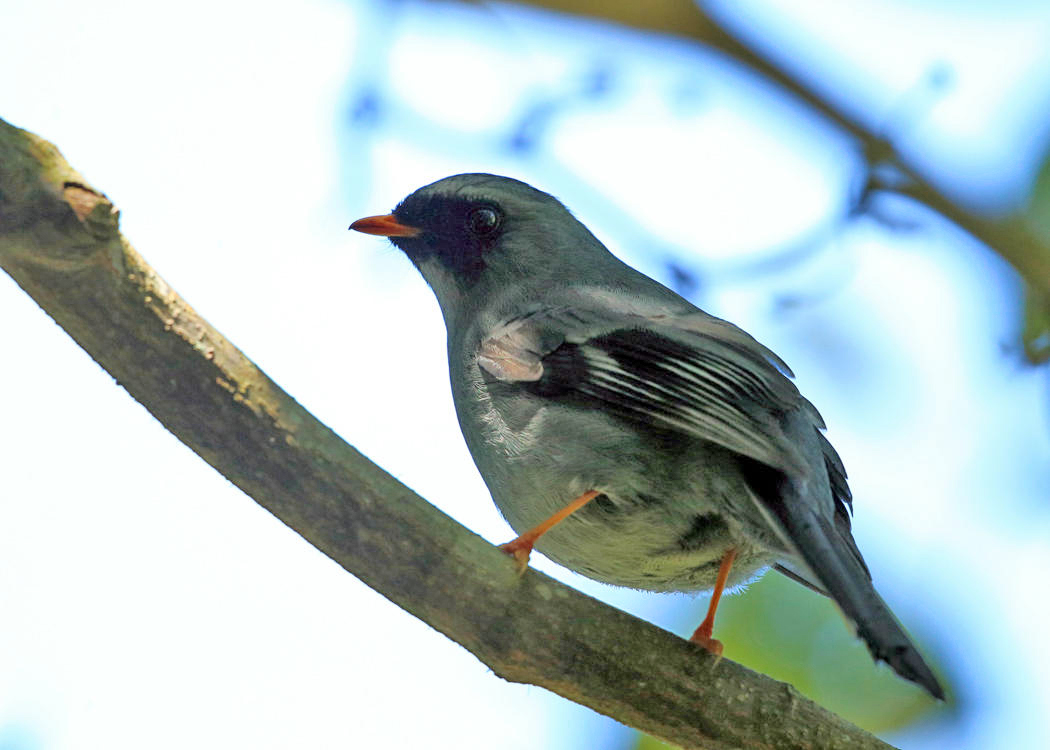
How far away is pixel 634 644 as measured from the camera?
373 centimetres

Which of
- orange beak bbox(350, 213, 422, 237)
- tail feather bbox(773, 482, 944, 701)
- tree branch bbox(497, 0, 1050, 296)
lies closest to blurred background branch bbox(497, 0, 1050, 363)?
tree branch bbox(497, 0, 1050, 296)

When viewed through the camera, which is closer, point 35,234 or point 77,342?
point 35,234

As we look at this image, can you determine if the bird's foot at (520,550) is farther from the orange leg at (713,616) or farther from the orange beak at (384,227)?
the orange beak at (384,227)

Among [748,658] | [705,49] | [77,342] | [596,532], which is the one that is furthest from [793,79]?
[77,342]

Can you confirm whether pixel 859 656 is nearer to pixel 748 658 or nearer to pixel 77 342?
pixel 748 658

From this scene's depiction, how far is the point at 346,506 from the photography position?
3.24 m

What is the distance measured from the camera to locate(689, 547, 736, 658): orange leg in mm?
3882

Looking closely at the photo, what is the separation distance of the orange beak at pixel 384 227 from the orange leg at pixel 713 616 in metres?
2.22

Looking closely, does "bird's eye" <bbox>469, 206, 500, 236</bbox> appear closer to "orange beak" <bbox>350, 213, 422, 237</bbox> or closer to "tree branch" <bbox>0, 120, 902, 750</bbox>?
"orange beak" <bbox>350, 213, 422, 237</bbox>

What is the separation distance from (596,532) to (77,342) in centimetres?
191

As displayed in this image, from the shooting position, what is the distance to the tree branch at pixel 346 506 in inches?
111

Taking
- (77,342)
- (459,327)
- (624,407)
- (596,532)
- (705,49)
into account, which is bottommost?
(77,342)

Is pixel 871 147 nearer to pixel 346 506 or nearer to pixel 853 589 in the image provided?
pixel 853 589

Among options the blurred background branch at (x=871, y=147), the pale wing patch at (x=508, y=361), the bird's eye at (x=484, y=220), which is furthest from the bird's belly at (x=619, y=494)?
the blurred background branch at (x=871, y=147)
